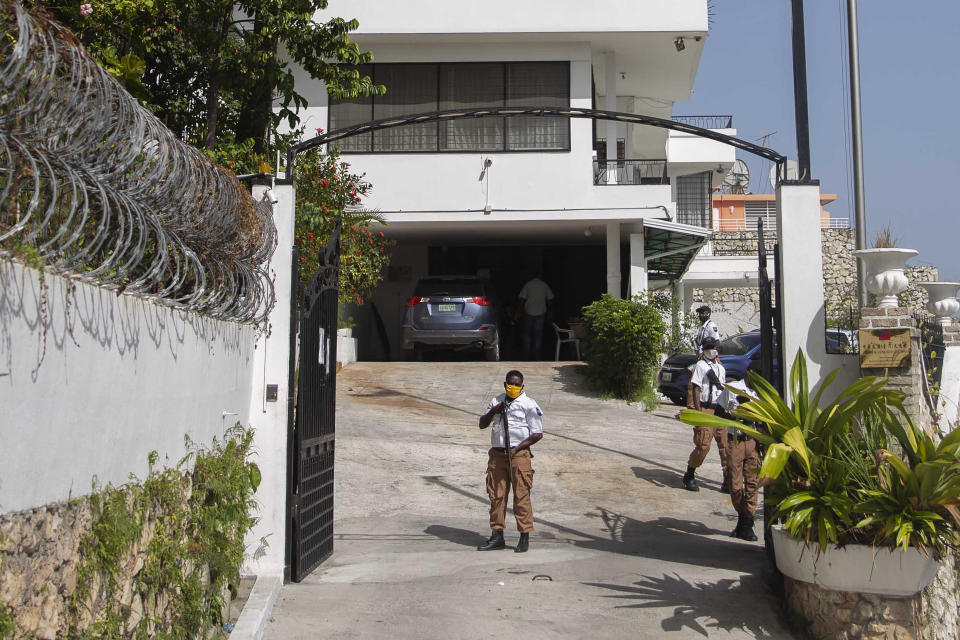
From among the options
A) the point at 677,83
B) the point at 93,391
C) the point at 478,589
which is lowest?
the point at 478,589

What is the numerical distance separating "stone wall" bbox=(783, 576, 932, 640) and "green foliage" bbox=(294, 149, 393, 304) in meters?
8.21

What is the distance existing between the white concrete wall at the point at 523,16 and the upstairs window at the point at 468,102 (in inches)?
32.7

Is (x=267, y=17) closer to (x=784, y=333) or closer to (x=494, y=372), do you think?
(x=784, y=333)

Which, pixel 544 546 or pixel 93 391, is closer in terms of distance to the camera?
pixel 93 391

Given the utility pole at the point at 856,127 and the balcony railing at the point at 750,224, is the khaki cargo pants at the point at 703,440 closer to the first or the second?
the utility pole at the point at 856,127

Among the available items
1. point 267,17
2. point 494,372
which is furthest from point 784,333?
point 494,372

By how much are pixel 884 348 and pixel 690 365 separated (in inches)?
371

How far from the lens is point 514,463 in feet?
27.6

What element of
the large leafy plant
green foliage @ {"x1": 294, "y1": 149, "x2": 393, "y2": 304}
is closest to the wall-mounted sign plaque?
the large leafy plant

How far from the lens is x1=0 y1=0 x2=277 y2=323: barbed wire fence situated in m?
3.48

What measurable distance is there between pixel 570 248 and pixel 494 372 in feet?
22.5

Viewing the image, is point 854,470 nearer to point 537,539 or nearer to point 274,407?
point 537,539

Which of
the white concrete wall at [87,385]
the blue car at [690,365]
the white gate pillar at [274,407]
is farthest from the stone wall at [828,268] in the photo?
the white concrete wall at [87,385]

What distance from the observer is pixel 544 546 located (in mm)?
8641
